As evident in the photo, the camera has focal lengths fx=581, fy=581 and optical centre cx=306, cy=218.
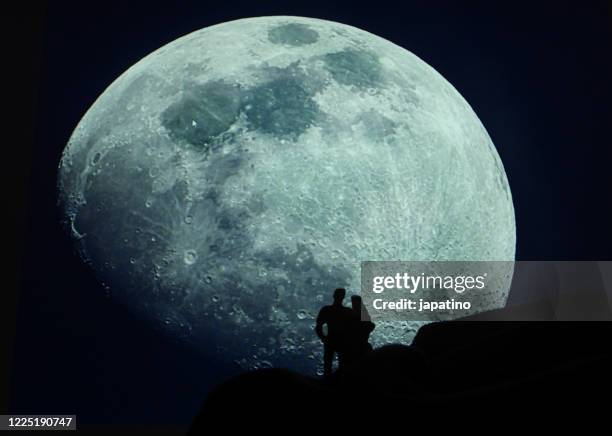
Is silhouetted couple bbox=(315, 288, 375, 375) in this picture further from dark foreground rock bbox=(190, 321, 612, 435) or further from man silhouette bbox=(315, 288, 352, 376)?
dark foreground rock bbox=(190, 321, 612, 435)

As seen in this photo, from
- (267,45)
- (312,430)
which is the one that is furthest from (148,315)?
(312,430)

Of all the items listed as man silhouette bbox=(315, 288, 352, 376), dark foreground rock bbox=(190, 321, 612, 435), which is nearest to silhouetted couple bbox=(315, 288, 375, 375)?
man silhouette bbox=(315, 288, 352, 376)

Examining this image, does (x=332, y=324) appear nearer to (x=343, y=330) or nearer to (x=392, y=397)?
(x=343, y=330)

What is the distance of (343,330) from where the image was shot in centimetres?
173

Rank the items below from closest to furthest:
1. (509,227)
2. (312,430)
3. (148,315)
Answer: (312,430) < (148,315) < (509,227)

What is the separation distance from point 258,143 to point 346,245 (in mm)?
708

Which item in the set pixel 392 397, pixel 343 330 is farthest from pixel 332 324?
pixel 392 397

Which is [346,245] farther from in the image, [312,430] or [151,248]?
[312,430]

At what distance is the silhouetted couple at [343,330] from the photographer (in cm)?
140

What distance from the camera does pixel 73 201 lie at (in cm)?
330

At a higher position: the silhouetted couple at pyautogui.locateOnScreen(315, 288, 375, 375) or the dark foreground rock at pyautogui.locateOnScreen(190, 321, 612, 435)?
the dark foreground rock at pyautogui.locateOnScreen(190, 321, 612, 435)

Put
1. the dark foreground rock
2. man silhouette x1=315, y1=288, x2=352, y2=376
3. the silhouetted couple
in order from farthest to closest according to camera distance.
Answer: man silhouette x1=315, y1=288, x2=352, y2=376 < the silhouetted couple < the dark foreground rock

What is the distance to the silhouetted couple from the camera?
140 cm

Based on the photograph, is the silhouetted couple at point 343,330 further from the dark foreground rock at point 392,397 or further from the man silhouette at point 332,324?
the dark foreground rock at point 392,397
